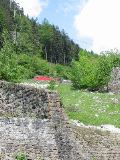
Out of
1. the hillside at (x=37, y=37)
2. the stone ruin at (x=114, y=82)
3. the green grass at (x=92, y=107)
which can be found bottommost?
the green grass at (x=92, y=107)

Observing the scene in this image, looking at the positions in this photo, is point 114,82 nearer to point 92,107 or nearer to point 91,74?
point 91,74

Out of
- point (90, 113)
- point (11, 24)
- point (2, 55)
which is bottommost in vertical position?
point (90, 113)

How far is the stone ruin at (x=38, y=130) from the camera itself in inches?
714

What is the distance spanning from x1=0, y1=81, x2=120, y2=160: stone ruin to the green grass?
457 inches

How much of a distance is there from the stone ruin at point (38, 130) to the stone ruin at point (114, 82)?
28964 mm

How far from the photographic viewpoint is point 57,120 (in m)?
18.7

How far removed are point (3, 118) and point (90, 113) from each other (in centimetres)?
1946

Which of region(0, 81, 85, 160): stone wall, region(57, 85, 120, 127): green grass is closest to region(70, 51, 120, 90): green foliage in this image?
region(57, 85, 120, 127): green grass

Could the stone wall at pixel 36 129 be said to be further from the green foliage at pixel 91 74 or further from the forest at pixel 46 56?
the green foliage at pixel 91 74

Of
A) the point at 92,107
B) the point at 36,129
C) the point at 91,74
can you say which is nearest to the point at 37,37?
the point at 91,74

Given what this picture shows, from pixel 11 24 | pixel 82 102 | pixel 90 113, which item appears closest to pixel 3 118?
pixel 90 113

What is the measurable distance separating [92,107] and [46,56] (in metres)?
108

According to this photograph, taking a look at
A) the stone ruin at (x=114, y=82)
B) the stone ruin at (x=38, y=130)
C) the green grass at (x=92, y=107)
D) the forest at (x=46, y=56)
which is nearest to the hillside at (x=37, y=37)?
the forest at (x=46, y=56)

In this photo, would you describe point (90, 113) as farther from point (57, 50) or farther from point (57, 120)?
point (57, 50)
